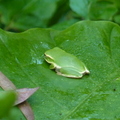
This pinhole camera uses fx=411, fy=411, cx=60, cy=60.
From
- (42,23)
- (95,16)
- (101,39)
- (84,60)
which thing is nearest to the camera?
(84,60)

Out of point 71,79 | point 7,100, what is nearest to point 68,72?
point 71,79

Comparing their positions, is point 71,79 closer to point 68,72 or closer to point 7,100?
point 68,72

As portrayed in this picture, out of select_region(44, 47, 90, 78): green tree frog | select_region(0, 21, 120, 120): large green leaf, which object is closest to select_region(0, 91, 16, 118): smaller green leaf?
select_region(0, 21, 120, 120): large green leaf

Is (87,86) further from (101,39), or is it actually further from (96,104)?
(101,39)

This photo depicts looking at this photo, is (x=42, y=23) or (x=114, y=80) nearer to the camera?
(x=114, y=80)

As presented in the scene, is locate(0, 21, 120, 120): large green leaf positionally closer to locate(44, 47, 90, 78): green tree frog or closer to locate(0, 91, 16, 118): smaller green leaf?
locate(44, 47, 90, 78): green tree frog

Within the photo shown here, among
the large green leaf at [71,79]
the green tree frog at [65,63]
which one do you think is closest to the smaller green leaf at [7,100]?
the large green leaf at [71,79]

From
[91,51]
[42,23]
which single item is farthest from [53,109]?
[42,23]

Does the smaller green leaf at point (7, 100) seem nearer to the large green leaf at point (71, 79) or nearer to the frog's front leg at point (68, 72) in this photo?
the large green leaf at point (71, 79)
